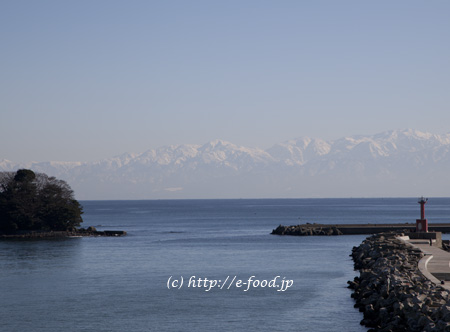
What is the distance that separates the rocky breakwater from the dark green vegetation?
188 feet

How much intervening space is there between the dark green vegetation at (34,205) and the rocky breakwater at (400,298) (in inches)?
2252

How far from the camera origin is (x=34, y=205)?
284ft

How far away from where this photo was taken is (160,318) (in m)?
28.5

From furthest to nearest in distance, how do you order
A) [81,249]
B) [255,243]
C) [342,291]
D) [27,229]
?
1. [27,229]
2. [255,243]
3. [81,249]
4. [342,291]

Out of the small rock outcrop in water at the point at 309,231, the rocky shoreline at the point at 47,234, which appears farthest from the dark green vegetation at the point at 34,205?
the small rock outcrop in water at the point at 309,231

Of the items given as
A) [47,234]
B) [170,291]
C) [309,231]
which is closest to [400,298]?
[170,291]

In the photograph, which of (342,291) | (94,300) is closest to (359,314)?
(342,291)

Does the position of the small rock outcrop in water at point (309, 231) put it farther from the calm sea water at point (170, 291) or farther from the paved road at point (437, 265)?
the paved road at point (437, 265)

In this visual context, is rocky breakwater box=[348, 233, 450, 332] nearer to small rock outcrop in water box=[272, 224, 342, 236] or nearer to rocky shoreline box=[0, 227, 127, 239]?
small rock outcrop in water box=[272, 224, 342, 236]

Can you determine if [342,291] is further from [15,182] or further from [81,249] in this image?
[15,182]

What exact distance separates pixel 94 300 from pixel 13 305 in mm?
3722

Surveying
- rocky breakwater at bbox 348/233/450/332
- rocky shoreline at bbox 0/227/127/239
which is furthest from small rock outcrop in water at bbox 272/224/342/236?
rocky breakwater at bbox 348/233/450/332

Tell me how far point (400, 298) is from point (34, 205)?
223 ft

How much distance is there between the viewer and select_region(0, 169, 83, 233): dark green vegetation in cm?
8631
